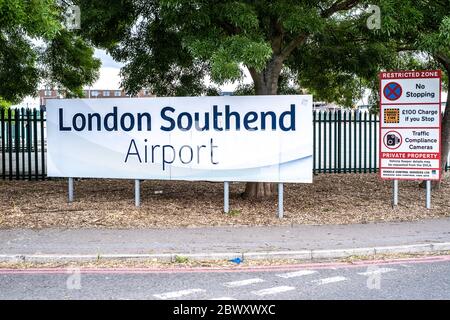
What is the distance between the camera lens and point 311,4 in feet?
35.4

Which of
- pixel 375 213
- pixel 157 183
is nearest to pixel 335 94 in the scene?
pixel 157 183

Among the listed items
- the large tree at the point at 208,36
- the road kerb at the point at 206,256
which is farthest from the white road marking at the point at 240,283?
the large tree at the point at 208,36

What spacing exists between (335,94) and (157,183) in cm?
646

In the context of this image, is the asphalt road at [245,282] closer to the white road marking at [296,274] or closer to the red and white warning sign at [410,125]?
the white road marking at [296,274]

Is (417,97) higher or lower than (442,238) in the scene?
higher

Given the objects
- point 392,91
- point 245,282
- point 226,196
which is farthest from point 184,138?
point 245,282

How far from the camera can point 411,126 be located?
38.1 ft

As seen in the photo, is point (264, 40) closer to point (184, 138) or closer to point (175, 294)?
point (184, 138)

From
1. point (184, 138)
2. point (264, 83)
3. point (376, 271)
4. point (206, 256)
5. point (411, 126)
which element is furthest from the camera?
point (264, 83)

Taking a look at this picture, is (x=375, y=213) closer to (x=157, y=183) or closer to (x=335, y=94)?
(x=157, y=183)

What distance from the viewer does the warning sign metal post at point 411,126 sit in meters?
11.5

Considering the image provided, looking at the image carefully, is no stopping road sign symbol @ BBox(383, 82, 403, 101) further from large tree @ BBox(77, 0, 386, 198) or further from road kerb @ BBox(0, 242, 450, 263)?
road kerb @ BBox(0, 242, 450, 263)

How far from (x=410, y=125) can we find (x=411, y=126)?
0.03m
